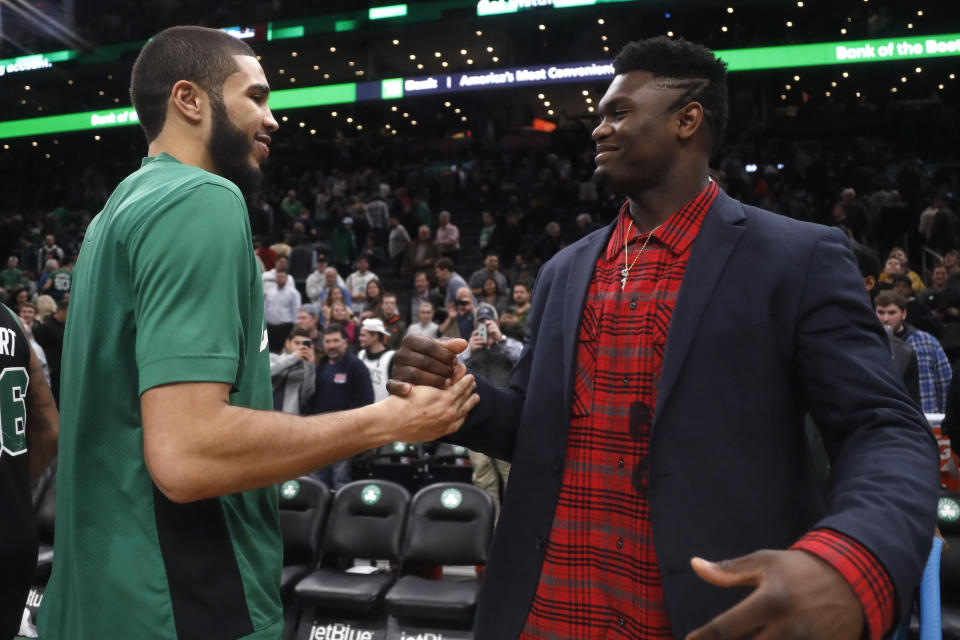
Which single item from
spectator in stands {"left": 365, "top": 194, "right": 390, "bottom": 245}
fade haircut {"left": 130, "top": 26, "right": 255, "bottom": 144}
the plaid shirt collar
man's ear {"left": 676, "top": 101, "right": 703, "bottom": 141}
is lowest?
the plaid shirt collar

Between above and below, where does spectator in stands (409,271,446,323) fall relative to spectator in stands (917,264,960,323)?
above

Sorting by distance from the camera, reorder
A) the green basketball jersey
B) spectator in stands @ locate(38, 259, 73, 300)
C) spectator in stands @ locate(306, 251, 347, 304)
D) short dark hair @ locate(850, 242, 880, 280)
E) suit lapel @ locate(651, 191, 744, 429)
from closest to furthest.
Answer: the green basketball jersey
suit lapel @ locate(651, 191, 744, 429)
short dark hair @ locate(850, 242, 880, 280)
spectator in stands @ locate(306, 251, 347, 304)
spectator in stands @ locate(38, 259, 73, 300)

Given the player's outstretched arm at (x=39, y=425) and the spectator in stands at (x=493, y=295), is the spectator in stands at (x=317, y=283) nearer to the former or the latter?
the spectator in stands at (x=493, y=295)

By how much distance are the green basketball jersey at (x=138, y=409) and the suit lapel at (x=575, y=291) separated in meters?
0.68

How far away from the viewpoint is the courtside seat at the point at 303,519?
5.32 metres

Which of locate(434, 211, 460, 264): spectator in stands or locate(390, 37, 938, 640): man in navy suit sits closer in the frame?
locate(390, 37, 938, 640): man in navy suit

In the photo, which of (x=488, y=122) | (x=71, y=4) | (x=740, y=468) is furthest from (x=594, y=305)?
(x=71, y=4)

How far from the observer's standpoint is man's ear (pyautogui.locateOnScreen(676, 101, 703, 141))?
195cm

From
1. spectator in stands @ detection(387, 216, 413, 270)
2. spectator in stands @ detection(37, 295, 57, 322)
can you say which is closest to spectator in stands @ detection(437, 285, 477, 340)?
spectator in stands @ detection(37, 295, 57, 322)

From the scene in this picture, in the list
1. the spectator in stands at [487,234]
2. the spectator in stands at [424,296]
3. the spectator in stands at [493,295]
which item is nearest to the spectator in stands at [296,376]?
the spectator in stands at [493,295]

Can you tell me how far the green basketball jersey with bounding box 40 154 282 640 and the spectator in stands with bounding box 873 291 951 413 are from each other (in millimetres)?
5672

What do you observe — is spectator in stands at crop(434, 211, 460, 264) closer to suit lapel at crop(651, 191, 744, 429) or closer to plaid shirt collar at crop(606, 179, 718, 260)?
plaid shirt collar at crop(606, 179, 718, 260)

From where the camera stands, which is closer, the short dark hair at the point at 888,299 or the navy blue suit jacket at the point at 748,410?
the navy blue suit jacket at the point at 748,410

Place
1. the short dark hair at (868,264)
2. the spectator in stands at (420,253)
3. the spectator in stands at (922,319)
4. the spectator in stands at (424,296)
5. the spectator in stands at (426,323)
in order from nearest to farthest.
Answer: the short dark hair at (868,264) < the spectator in stands at (922,319) < the spectator in stands at (426,323) < the spectator in stands at (424,296) < the spectator in stands at (420,253)
